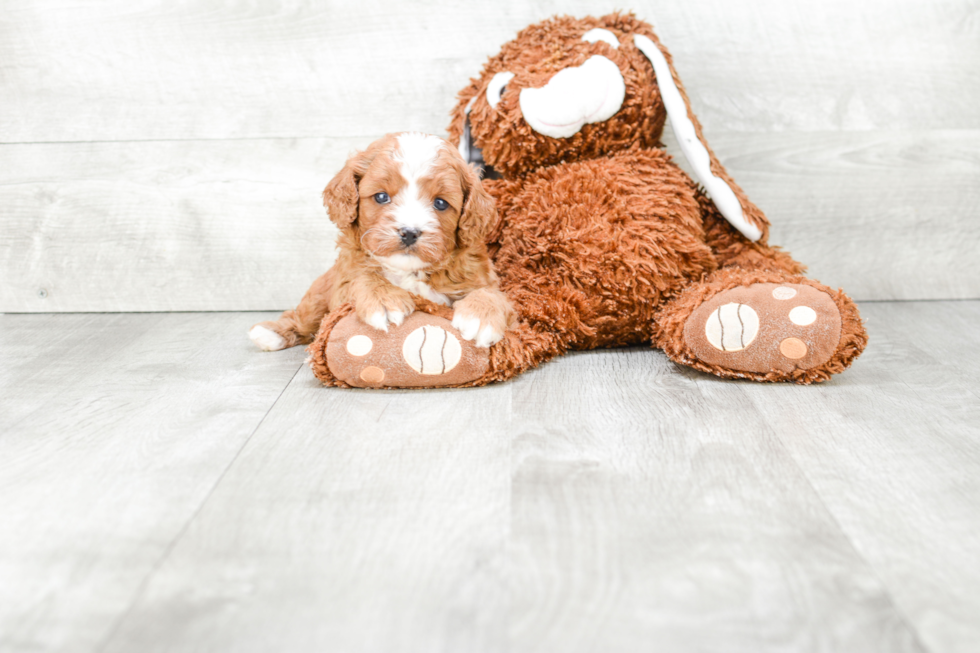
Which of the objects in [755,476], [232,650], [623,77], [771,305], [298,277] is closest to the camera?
[232,650]

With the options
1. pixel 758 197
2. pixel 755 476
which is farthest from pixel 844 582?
pixel 758 197

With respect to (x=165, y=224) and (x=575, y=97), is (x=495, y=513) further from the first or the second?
(x=165, y=224)

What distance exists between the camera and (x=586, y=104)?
1.59 meters

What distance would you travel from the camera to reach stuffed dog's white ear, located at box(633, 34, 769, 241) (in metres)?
1.64

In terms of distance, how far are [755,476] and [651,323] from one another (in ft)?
2.00

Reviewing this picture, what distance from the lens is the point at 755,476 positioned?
1085mm

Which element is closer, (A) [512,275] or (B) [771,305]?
(B) [771,305]

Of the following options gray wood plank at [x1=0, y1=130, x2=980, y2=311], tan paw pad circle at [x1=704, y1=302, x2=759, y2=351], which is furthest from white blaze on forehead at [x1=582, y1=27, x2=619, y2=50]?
tan paw pad circle at [x1=704, y1=302, x2=759, y2=351]

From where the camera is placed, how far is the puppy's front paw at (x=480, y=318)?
1.42m

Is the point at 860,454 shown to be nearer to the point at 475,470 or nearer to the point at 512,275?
the point at 475,470

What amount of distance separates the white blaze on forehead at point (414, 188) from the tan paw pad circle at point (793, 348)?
2.16 ft

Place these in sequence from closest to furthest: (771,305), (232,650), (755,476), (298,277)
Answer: (232,650) → (755,476) → (771,305) → (298,277)

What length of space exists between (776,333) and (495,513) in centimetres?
69

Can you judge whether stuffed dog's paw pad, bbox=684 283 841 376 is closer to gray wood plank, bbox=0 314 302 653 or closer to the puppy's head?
the puppy's head
